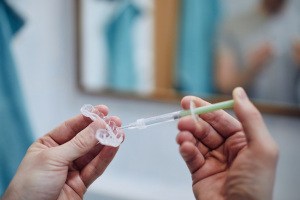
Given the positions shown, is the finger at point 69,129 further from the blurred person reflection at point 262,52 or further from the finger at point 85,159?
the blurred person reflection at point 262,52

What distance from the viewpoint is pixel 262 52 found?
1.23m

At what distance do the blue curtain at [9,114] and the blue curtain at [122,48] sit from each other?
1.11 ft

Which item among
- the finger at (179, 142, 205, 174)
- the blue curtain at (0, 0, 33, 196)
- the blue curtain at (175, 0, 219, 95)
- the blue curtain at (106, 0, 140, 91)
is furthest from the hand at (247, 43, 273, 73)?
the blue curtain at (0, 0, 33, 196)

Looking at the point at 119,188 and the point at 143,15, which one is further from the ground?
the point at 143,15

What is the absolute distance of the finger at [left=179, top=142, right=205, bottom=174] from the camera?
760 mm

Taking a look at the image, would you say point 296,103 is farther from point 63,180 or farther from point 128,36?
point 63,180

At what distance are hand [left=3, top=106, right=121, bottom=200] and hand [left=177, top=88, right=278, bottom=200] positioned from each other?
16 cm

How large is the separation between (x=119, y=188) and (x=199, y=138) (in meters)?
0.68

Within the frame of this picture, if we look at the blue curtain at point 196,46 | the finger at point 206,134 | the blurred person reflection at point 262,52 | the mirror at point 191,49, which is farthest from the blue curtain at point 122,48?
the finger at point 206,134

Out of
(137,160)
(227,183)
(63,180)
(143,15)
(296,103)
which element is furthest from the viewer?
(137,160)

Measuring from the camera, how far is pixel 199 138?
86cm

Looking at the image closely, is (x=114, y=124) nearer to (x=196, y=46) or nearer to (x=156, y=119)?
(x=156, y=119)

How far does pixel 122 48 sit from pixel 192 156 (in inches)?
26.6

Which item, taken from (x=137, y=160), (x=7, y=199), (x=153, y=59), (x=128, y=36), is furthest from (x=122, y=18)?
(x=7, y=199)
